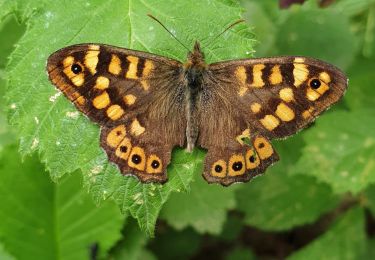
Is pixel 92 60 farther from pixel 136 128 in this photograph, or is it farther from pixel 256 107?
pixel 256 107

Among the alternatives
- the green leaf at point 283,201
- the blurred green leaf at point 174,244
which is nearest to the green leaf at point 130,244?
the blurred green leaf at point 174,244

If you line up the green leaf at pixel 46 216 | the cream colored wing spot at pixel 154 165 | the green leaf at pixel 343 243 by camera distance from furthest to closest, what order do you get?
the green leaf at pixel 343 243 → the green leaf at pixel 46 216 → the cream colored wing spot at pixel 154 165

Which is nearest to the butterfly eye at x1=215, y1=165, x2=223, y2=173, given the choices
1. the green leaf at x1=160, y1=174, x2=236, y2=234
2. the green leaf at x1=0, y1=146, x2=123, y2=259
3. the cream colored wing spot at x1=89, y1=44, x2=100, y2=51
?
the cream colored wing spot at x1=89, y1=44, x2=100, y2=51

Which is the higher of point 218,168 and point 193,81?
point 193,81

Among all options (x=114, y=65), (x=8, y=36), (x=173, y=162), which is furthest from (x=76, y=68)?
(x=8, y=36)

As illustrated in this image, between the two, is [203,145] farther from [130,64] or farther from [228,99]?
[130,64]

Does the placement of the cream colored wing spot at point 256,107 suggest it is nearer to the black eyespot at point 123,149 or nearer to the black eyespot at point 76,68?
the black eyespot at point 123,149

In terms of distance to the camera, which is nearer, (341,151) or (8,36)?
(8,36)
